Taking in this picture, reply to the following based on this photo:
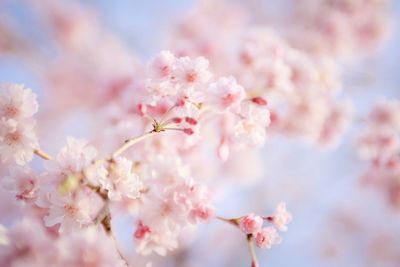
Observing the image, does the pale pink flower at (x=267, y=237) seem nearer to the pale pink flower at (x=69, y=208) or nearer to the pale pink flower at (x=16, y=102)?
the pale pink flower at (x=69, y=208)

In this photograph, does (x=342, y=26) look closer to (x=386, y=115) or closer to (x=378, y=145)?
(x=386, y=115)

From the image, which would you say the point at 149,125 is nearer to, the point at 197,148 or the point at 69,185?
the point at 197,148

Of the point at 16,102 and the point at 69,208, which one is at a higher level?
the point at 16,102

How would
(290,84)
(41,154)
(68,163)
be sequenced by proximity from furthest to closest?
(290,84), (41,154), (68,163)

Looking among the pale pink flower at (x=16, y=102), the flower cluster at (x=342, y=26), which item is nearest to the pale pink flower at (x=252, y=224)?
the pale pink flower at (x=16, y=102)

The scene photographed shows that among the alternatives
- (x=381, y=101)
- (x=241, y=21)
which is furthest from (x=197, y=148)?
(x=241, y=21)

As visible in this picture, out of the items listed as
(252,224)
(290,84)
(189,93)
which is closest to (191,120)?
(189,93)
